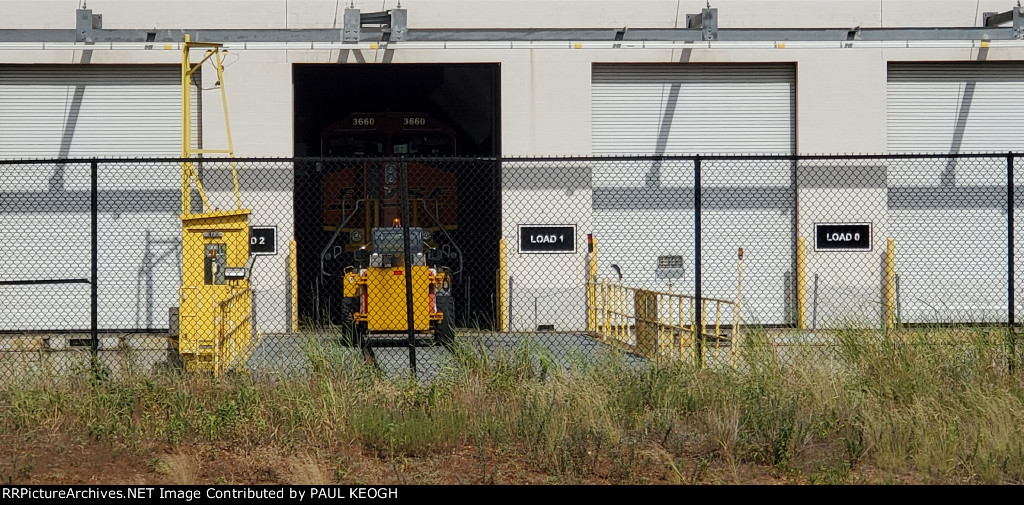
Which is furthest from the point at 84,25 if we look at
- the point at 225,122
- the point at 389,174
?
the point at 389,174

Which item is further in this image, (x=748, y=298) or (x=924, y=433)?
(x=748, y=298)

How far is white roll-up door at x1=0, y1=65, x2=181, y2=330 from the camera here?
63.2ft

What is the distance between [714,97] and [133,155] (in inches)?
397

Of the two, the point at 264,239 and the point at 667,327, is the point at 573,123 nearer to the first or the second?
the point at 264,239

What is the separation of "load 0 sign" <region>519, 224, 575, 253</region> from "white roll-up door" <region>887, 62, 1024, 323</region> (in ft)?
19.2

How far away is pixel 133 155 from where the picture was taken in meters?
19.7

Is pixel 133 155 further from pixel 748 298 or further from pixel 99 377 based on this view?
pixel 748 298

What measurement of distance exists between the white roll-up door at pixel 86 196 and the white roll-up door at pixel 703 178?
746 centimetres

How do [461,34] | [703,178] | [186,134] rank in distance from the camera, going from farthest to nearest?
[703,178], [461,34], [186,134]

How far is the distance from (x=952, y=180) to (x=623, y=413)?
12242 mm

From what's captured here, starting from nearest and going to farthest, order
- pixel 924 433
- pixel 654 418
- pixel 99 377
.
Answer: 1. pixel 924 433
2. pixel 654 418
3. pixel 99 377

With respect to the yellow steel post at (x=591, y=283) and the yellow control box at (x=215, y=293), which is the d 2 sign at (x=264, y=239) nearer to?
the yellow control box at (x=215, y=293)

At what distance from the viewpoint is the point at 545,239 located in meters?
19.4

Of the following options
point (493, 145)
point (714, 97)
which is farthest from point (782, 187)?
point (493, 145)
